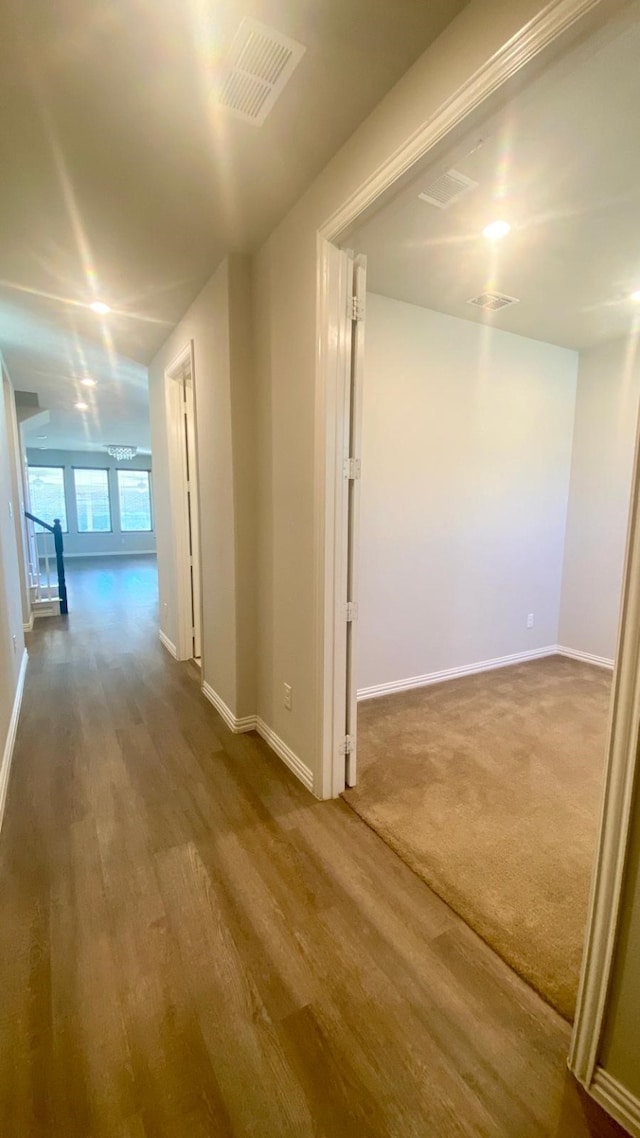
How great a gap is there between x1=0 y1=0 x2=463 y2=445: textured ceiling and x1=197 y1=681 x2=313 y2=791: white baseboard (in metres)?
2.56

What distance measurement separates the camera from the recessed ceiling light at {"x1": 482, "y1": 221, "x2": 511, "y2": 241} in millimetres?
1986

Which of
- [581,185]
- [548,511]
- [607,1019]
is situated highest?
[581,185]

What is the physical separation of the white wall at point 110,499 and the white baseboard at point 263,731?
7826mm

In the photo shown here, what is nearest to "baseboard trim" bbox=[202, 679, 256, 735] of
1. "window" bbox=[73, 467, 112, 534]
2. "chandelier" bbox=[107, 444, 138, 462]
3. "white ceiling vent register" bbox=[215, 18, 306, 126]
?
"white ceiling vent register" bbox=[215, 18, 306, 126]

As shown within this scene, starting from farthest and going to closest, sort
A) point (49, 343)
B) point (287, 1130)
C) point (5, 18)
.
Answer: point (49, 343) < point (5, 18) < point (287, 1130)

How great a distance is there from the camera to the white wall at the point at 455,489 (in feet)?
9.50

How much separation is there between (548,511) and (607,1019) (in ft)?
11.4

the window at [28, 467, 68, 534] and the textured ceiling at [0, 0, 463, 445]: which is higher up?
the textured ceiling at [0, 0, 463, 445]

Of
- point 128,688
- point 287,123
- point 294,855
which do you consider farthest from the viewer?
point 128,688

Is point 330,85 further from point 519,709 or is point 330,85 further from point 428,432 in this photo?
point 519,709

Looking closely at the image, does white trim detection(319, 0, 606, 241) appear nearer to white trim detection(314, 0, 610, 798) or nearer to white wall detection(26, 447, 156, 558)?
white trim detection(314, 0, 610, 798)

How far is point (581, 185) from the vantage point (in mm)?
1751

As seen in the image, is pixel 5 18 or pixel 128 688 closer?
pixel 5 18

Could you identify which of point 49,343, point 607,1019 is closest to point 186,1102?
point 607,1019
